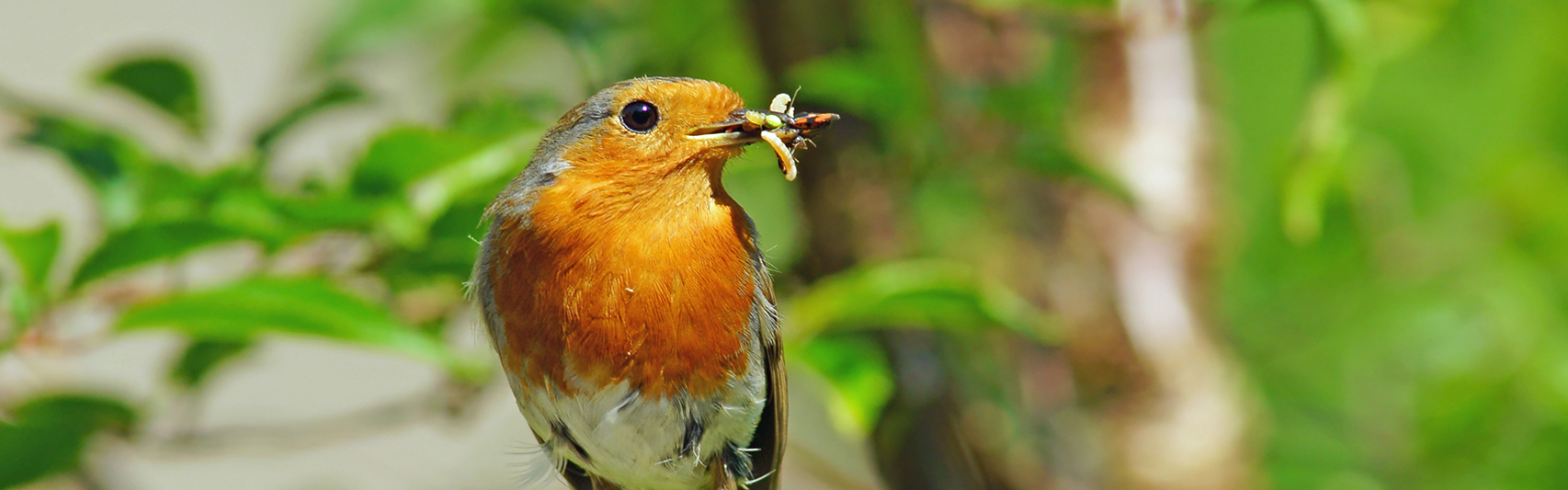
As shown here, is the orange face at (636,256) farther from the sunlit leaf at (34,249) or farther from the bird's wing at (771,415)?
the sunlit leaf at (34,249)

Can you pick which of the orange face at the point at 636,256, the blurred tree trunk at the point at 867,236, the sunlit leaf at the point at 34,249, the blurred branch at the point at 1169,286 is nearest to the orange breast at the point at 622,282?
the orange face at the point at 636,256

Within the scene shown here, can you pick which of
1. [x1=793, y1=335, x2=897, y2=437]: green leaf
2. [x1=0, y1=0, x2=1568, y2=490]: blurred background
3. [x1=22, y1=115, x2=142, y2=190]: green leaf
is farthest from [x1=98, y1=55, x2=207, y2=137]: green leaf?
[x1=793, y1=335, x2=897, y2=437]: green leaf

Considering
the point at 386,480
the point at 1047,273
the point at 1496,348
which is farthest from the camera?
the point at 386,480

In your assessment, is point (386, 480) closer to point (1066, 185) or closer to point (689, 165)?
point (1066, 185)

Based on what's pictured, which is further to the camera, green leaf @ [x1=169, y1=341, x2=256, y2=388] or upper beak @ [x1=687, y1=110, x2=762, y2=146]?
green leaf @ [x1=169, y1=341, x2=256, y2=388]

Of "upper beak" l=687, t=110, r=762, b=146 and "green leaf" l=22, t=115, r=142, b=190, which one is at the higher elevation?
"green leaf" l=22, t=115, r=142, b=190

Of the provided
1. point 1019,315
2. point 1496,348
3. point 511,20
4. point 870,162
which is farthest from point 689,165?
point 1496,348

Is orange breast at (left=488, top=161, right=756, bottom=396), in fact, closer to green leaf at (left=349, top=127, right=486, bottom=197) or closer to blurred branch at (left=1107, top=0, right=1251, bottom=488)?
green leaf at (left=349, top=127, right=486, bottom=197)
